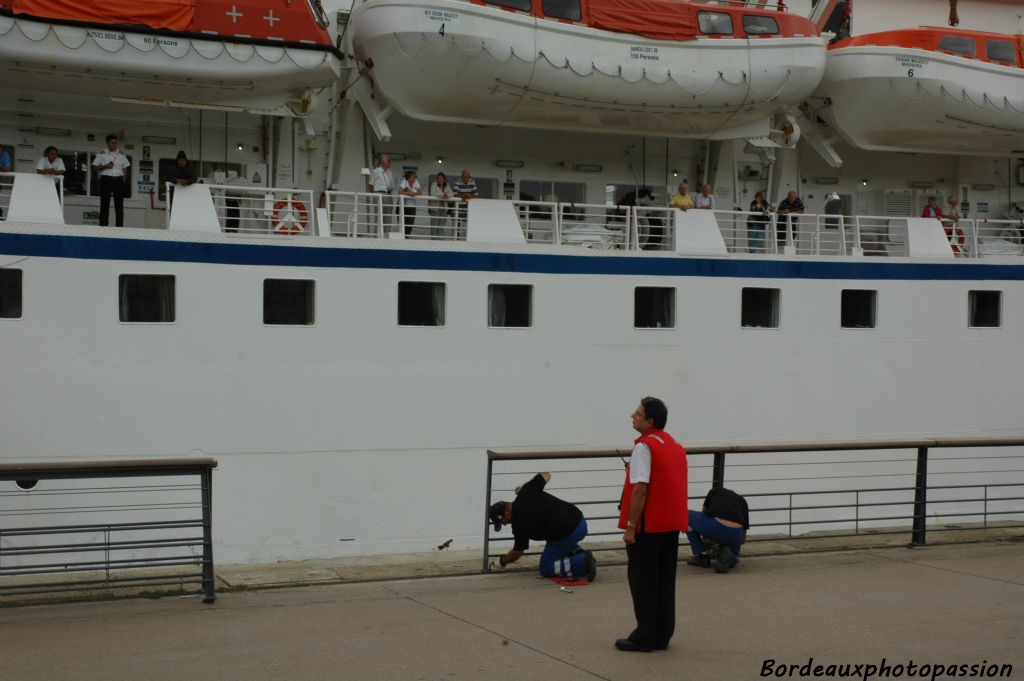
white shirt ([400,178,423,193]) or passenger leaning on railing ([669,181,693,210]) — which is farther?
passenger leaning on railing ([669,181,693,210])

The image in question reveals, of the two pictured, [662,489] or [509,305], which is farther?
[509,305]

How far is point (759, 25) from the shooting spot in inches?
633

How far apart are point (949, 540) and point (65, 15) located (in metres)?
10.6

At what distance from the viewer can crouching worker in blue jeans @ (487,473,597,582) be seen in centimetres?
819

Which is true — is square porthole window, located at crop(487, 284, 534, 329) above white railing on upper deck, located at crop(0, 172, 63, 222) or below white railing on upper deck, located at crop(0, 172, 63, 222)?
below

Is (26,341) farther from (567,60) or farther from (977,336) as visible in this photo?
(977,336)

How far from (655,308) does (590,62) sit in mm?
3237

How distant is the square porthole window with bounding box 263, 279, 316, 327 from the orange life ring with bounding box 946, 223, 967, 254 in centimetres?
940

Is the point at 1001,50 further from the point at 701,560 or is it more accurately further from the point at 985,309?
the point at 701,560

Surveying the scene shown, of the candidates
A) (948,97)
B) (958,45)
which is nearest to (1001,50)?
(958,45)

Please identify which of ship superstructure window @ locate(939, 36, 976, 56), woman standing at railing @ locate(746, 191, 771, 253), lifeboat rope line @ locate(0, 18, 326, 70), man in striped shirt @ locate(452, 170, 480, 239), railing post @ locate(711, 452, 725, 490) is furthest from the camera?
ship superstructure window @ locate(939, 36, 976, 56)

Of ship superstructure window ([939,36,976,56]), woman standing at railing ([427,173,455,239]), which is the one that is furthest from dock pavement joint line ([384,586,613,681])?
ship superstructure window ([939,36,976,56])

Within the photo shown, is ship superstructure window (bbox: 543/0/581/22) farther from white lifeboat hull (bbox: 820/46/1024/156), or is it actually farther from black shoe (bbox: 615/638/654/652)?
black shoe (bbox: 615/638/654/652)

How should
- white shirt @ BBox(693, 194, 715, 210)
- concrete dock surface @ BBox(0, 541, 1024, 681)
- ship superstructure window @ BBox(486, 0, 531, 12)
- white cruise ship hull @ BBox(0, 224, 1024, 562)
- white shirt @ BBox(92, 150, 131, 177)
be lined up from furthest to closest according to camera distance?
white shirt @ BBox(693, 194, 715, 210) < ship superstructure window @ BBox(486, 0, 531, 12) < white shirt @ BBox(92, 150, 131, 177) < white cruise ship hull @ BBox(0, 224, 1024, 562) < concrete dock surface @ BBox(0, 541, 1024, 681)
